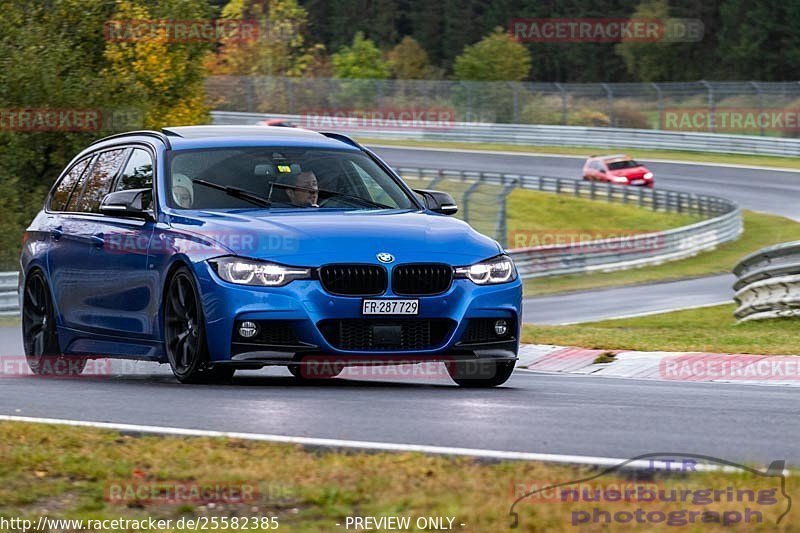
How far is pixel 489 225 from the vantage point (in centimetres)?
3338

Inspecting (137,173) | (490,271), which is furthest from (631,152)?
(490,271)

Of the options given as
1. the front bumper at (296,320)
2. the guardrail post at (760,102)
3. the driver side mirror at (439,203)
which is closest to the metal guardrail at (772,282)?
the driver side mirror at (439,203)

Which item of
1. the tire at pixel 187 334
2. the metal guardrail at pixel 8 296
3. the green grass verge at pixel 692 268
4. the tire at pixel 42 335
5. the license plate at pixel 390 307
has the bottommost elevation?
the green grass verge at pixel 692 268

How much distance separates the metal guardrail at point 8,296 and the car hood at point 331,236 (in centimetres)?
1484

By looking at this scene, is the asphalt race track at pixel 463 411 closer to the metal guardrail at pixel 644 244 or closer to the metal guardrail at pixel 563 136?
the metal guardrail at pixel 644 244

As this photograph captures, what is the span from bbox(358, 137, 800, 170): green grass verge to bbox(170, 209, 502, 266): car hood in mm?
49413

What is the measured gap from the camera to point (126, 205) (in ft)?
33.7

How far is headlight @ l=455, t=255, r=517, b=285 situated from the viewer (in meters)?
9.61

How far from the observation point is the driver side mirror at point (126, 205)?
10258 mm

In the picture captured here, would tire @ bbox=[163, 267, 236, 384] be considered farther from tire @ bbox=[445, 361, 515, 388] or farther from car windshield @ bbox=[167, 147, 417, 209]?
tire @ bbox=[445, 361, 515, 388]

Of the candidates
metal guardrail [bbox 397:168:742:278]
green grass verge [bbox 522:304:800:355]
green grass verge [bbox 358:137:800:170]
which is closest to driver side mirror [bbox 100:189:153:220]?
green grass verge [bbox 522:304:800:355]

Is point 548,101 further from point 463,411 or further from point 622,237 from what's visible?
point 463,411

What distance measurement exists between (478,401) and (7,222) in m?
26.1

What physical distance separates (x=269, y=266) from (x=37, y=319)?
340 cm
